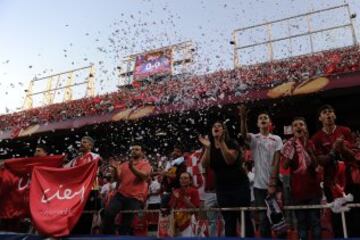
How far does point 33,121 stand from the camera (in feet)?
47.2

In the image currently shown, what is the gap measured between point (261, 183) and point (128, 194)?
6.00 ft

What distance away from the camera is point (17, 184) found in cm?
595

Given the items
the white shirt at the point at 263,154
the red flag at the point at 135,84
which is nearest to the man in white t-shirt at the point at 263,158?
the white shirt at the point at 263,154

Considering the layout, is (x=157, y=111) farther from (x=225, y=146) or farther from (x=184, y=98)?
(x=225, y=146)

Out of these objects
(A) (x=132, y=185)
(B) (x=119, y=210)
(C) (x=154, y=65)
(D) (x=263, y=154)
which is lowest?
(B) (x=119, y=210)

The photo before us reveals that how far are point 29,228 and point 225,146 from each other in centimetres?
315

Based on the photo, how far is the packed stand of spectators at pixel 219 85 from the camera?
9938mm

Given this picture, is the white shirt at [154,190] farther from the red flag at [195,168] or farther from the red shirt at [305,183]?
the red shirt at [305,183]

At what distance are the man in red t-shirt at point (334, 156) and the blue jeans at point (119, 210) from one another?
2.41 metres

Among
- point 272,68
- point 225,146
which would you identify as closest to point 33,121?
point 272,68

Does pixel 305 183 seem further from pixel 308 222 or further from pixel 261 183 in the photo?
pixel 261 183

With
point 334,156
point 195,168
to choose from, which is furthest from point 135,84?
point 334,156

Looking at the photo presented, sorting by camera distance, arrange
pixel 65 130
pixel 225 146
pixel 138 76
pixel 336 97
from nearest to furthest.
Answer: pixel 225 146 → pixel 336 97 → pixel 65 130 → pixel 138 76

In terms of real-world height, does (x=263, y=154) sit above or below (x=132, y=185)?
above
